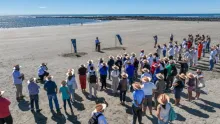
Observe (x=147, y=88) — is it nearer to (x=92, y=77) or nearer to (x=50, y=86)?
(x=92, y=77)

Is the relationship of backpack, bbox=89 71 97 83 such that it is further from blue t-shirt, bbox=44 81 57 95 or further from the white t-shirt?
the white t-shirt

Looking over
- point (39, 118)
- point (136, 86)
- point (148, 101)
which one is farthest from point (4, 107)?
point (148, 101)

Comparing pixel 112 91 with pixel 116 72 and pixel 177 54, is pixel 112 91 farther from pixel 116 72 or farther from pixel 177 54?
pixel 177 54

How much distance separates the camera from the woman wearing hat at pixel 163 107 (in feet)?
24.0

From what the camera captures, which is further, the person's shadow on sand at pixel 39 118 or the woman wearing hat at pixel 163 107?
the person's shadow on sand at pixel 39 118

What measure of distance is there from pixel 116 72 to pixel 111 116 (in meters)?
2.85

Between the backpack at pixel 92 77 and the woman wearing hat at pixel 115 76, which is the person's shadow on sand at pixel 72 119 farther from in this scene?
the woman wearing hat at pixel 115 76

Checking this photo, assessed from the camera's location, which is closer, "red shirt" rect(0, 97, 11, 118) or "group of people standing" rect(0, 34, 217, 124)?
"red shirt" rect(0, 97, 11, 118)

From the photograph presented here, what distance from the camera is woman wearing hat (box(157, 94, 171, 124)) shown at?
288 inches

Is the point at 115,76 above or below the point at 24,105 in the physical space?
above

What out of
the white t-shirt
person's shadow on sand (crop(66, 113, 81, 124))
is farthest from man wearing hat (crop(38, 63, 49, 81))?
the white t-shirt

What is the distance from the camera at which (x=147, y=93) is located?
9992mm

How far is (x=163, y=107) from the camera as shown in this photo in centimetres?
744

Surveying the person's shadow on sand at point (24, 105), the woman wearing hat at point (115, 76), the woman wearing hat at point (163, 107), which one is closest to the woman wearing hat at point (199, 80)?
the woman wearing hat at point (115, 76)
